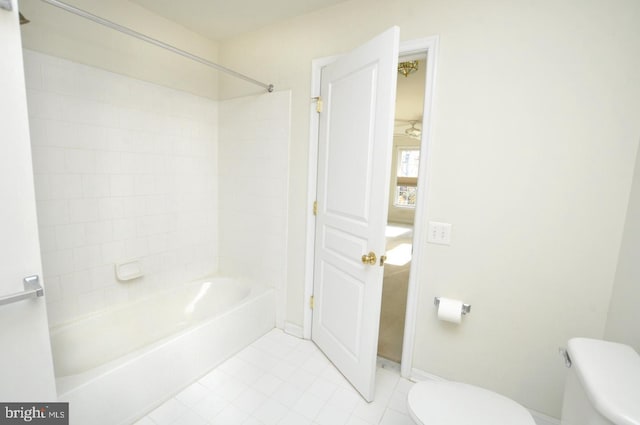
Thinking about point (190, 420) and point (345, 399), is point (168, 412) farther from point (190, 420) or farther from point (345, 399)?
point (345, 399)

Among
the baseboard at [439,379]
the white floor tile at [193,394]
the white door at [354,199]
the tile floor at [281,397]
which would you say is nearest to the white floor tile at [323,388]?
the tile floor at [281,397]

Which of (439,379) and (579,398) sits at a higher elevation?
(579,398)

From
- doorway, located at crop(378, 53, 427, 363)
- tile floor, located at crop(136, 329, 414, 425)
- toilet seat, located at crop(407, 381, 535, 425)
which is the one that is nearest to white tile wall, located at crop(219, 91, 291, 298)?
tile floor, located at crop(136, 329, 414, 425)

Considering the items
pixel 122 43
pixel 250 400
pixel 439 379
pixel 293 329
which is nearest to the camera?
pixel 250 400

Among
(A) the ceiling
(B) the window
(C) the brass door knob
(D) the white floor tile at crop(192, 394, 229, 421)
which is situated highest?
(A) the ceiling

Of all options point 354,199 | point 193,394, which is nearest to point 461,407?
point 354,199

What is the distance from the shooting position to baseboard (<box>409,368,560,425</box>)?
1.52 m

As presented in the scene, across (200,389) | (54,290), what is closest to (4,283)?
(54,290)

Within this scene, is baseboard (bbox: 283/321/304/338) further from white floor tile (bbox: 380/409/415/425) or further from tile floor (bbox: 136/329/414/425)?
white floor tile (bbox: 380/409/415/425)

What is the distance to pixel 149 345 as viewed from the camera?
1.62 metres

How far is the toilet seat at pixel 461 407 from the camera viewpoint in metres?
1.09

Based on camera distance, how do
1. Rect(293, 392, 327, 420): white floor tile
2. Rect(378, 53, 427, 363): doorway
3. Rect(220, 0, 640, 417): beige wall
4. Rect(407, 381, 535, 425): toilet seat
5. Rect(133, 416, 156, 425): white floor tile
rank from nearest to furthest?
Rect(407, 381, 535, 425): toilet seat, Rect(220, 0, 640, 417): beige wall, Rect(133, 416, 156, 425): white floor tile, Rect(293, 392, 327, 420): white floor tile, Rect(378, 53, 427, 363): doorway

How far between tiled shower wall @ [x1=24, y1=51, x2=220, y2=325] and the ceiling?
1.72ft

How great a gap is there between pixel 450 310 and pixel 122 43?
2.69 m
